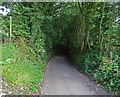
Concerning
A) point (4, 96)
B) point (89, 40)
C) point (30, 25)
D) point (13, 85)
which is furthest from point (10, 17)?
point (89, 40)

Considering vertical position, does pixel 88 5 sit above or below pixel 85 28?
above

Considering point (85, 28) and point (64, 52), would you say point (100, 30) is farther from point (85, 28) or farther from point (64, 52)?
point (64, 52)

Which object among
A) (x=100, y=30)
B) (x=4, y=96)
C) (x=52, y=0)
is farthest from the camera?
(x=52, y=0)

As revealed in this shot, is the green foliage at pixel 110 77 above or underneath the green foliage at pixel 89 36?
underneath

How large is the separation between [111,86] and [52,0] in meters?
9.15

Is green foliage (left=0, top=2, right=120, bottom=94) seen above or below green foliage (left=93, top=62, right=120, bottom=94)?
above

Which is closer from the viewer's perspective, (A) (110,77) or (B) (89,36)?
(A) (110,77)

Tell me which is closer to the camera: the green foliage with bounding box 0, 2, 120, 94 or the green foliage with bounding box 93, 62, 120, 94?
the green foliage with bounding box 93, 62, 120, 94

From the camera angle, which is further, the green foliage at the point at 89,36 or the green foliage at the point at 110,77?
the green foliage at the point at 89,36

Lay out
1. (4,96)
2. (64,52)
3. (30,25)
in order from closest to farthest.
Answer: (4,96) → (30,25) → (64,52)

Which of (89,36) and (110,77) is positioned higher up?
(89,36)

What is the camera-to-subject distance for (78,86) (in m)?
8.38

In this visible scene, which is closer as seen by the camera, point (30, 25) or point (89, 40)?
point (30, 25)

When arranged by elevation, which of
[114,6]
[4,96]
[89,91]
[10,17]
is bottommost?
[89,91]
